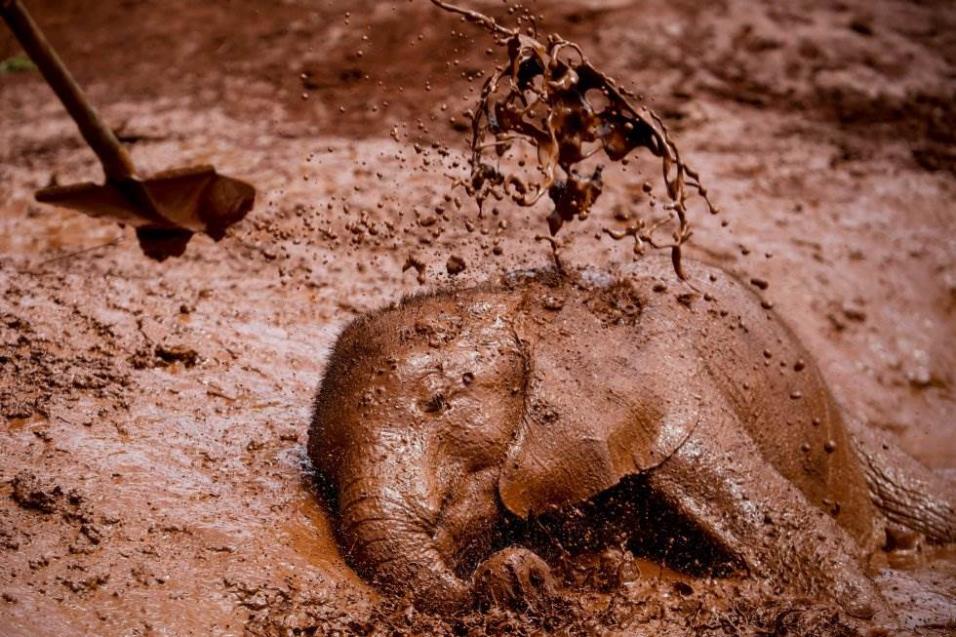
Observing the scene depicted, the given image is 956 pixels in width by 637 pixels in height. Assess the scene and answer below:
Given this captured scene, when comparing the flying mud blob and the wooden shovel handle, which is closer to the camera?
the wooden shovel handle

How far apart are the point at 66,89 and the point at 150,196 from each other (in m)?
0.66

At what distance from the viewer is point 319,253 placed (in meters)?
6.20

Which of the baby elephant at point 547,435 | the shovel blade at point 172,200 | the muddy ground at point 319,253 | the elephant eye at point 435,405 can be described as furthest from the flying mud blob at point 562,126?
the shovel blade at point 172,200

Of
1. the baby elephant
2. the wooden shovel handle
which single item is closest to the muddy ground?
the baby elephant

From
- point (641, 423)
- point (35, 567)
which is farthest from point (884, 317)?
point (35, 567)

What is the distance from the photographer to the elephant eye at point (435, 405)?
3646 mm

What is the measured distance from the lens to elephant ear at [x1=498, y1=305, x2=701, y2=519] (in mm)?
3660

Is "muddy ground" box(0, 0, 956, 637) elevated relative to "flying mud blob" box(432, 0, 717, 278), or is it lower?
lower

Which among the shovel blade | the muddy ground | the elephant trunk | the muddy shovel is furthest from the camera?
the shovel blade

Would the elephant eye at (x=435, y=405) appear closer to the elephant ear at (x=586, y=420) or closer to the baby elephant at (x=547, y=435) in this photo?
the baby elephant at (x=547, y=435)

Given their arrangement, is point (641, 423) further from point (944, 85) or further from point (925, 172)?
point (944, 85)

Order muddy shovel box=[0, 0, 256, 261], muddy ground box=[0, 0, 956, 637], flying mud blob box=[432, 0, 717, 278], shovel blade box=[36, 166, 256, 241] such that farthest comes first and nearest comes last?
shovel blade box=[36, 166, 256, 241] → flying mud blob box=[432, 0, 717, 278] → muddy shovel box=[0, 0, 256, 261] → muddy ground box=[0, 0, 956, 637]

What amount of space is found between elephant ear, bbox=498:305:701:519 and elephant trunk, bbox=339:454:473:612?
347 millimetres

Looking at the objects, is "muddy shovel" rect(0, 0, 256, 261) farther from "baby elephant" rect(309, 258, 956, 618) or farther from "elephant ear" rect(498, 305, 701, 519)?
"elephant ear" rect(498, 305, 701, 519)
